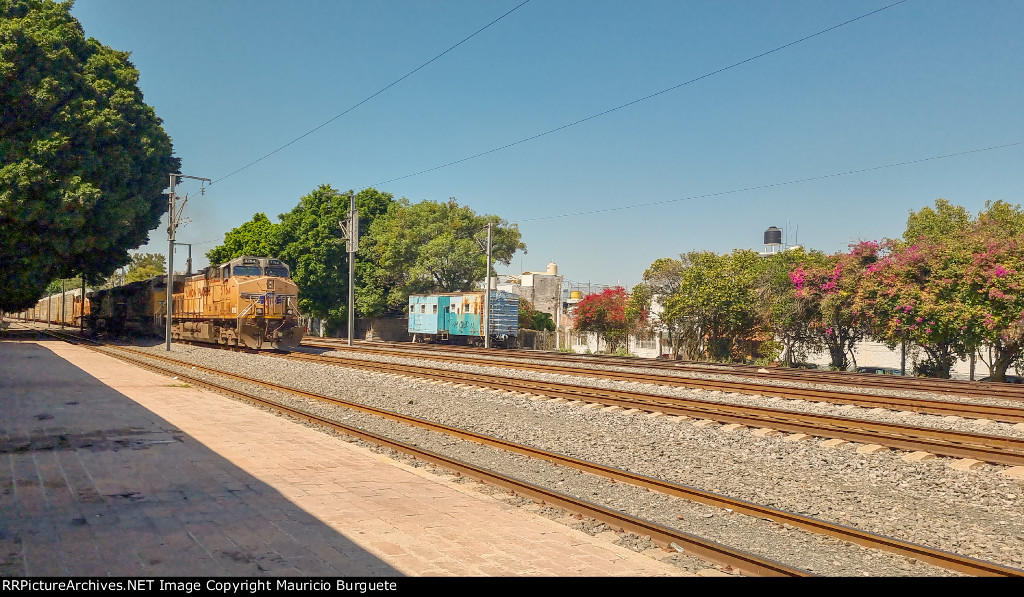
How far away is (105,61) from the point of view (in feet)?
124

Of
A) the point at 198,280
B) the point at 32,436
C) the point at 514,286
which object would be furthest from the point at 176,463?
the point at 514,286

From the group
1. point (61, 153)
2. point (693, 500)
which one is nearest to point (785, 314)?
point (693, 500)

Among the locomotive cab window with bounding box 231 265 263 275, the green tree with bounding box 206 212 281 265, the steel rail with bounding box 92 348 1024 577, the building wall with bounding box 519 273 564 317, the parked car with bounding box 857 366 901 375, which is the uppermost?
the green tree with bounding box 206 212 281 265

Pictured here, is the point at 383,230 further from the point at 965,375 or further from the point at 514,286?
the point at 965,375

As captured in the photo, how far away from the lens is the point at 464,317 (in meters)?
40.9

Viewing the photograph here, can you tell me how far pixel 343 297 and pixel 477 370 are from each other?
34126 millimetres

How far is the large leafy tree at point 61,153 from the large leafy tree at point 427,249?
18005mm

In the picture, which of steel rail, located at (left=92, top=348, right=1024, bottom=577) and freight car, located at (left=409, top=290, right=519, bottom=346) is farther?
freight car, located at (left=409, top=290, right=519, bottom=346)

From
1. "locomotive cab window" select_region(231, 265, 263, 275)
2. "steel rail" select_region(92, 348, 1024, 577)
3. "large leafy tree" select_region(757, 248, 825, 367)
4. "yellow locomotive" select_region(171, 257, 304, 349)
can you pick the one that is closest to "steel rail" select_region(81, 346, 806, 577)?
"steel rail" select_region(92, 348, 1024, 577)

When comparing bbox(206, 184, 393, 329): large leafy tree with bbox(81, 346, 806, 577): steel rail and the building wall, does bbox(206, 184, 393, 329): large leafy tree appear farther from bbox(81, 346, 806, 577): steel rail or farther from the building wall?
bbox(81, 346, 806, 577): steel rail

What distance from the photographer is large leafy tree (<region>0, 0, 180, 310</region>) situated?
30641 millimetres

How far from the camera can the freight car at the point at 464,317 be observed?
39.9 metres

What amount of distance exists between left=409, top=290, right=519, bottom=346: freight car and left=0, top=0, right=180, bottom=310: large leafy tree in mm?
17579

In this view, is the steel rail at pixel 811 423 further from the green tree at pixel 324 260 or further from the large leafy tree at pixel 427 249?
the green tree at pixel 324 260
